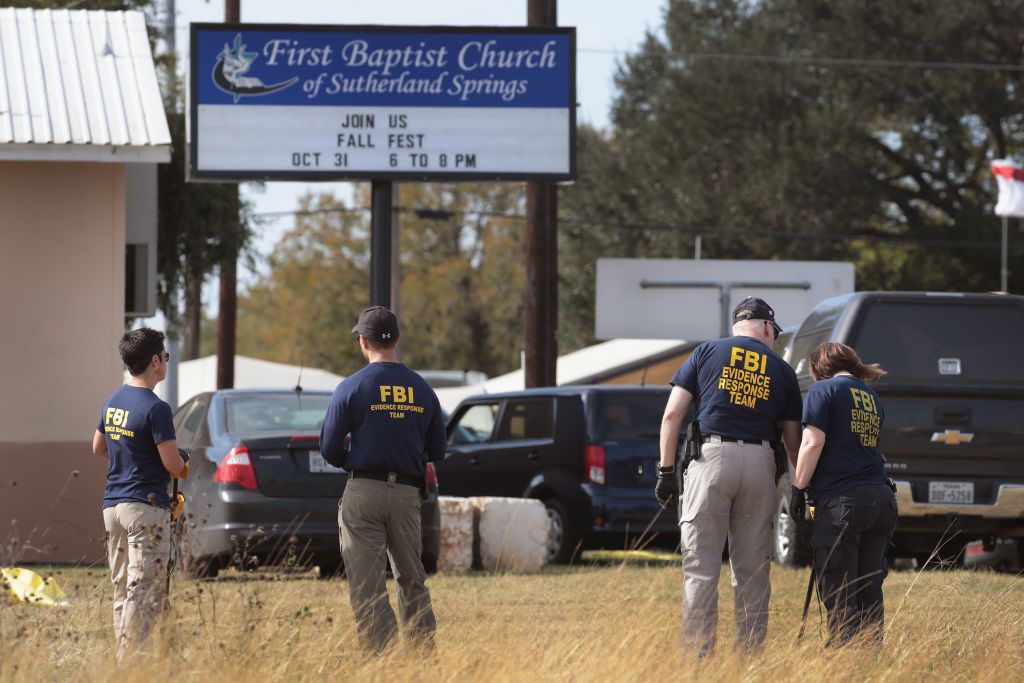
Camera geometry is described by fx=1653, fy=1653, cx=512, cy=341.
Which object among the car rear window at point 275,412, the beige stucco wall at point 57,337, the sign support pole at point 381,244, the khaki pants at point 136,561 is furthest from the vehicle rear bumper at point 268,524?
the khaki pants at point 136,561

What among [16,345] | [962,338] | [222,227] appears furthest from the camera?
[222,227]

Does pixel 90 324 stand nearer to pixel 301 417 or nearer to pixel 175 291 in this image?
pixel 301 417

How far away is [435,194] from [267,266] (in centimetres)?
3668

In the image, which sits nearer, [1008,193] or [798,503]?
[798,503]

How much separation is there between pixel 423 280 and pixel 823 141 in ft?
85.2

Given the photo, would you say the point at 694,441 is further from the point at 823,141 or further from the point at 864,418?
the point at 823,141

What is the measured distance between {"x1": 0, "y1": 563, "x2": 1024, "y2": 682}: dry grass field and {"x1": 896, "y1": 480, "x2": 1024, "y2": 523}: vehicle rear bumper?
1.38 metres

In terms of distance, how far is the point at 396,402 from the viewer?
7570 millimetres

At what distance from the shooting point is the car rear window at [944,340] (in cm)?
1214

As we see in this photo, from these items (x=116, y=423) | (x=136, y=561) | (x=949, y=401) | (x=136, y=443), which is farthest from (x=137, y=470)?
(x=949, y=401)

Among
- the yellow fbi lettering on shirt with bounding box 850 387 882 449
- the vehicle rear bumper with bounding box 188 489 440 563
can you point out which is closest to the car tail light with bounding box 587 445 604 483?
the vehicle rear bumper with bounding box 188 489 440 563

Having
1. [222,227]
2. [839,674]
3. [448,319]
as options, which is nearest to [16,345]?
[839,674]

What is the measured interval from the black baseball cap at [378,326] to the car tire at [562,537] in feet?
23.0

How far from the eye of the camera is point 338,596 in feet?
33.7
